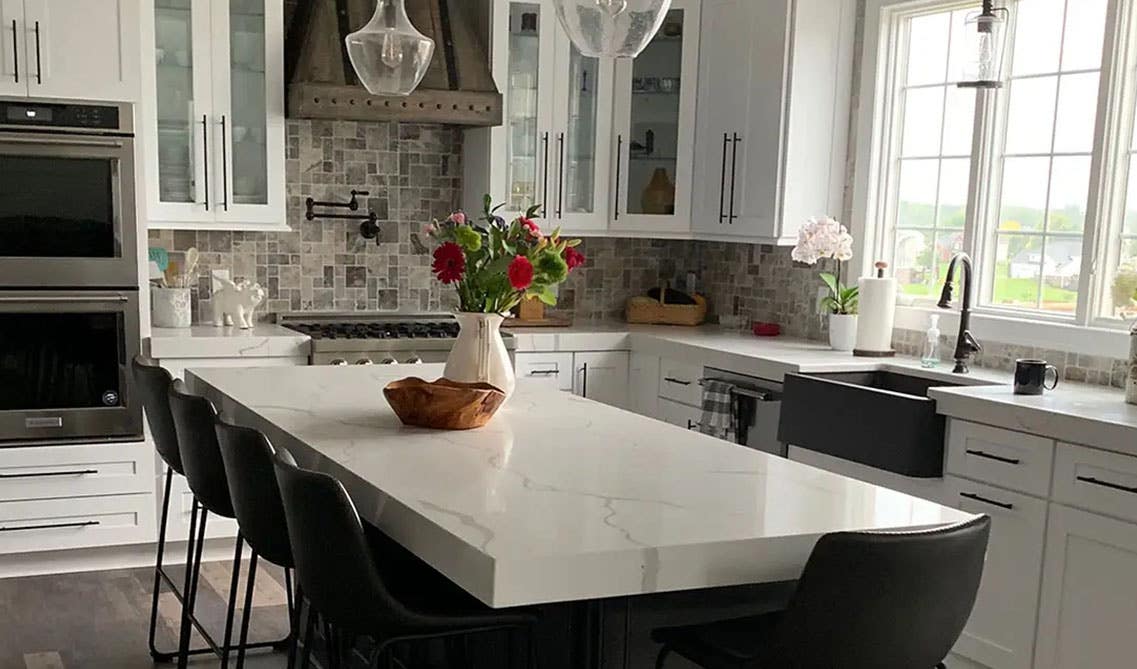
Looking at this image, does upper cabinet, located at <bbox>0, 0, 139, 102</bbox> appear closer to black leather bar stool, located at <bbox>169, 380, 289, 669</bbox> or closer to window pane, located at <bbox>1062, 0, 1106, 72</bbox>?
black leather bar stool, located at <bbox>169, 380, 289, 669</bbox>

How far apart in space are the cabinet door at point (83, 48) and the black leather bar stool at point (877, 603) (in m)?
3.33

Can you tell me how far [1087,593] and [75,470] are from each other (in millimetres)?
3467

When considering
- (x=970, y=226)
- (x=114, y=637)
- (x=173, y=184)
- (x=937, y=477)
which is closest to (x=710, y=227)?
(x=970, y=226)

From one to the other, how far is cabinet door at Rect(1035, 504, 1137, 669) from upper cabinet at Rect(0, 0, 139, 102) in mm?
3476

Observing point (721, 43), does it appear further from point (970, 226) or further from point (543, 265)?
point (543, 265)

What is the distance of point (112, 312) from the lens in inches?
174

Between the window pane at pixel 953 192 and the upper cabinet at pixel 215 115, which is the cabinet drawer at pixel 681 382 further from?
the upper cabinet at pixel 215 115

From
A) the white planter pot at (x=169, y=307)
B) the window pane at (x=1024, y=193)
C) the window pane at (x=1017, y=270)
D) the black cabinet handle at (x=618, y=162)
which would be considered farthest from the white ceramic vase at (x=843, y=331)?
the white planter pot at (x=169, y=307)

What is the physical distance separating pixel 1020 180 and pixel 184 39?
3256mm

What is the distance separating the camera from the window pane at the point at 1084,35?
13.1 feet

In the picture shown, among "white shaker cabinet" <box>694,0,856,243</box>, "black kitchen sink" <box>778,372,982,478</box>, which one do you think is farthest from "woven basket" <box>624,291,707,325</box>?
"black kitchen sink" <box>778,372,982,478</box>

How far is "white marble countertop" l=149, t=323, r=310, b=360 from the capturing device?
14.8 feet

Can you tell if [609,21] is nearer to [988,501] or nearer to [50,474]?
[988,501]

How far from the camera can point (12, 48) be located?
4180 mm
